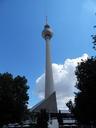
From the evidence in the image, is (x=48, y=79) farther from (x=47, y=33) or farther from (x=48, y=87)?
(x=47, y=33)

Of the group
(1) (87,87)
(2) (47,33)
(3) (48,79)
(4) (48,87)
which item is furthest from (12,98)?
(2) (47,33)

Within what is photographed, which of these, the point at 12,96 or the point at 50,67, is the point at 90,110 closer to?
the point at 12,96

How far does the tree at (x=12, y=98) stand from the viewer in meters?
64.0

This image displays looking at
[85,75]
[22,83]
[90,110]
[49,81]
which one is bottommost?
[90,110]

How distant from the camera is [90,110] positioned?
4516 cm

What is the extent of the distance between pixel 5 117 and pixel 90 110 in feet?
76.5

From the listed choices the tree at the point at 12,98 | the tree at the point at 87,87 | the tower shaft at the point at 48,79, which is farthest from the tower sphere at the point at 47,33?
the tree at the point at 87,87

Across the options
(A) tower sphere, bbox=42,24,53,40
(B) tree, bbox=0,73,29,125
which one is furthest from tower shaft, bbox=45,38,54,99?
(B) tree, bbox=0,73,29,125

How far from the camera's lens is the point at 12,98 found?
210ft

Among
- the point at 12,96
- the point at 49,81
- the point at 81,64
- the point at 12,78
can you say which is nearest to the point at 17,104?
the point at 12,96

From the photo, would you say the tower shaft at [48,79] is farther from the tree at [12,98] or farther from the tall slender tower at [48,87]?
the tree at [12,98]

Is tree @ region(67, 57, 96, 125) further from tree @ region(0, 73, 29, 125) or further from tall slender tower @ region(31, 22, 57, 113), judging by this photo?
tall slender tower @ region(31, 22, 57, 113)

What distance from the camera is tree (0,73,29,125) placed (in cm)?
6397

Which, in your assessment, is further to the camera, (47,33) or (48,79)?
(47,33)
